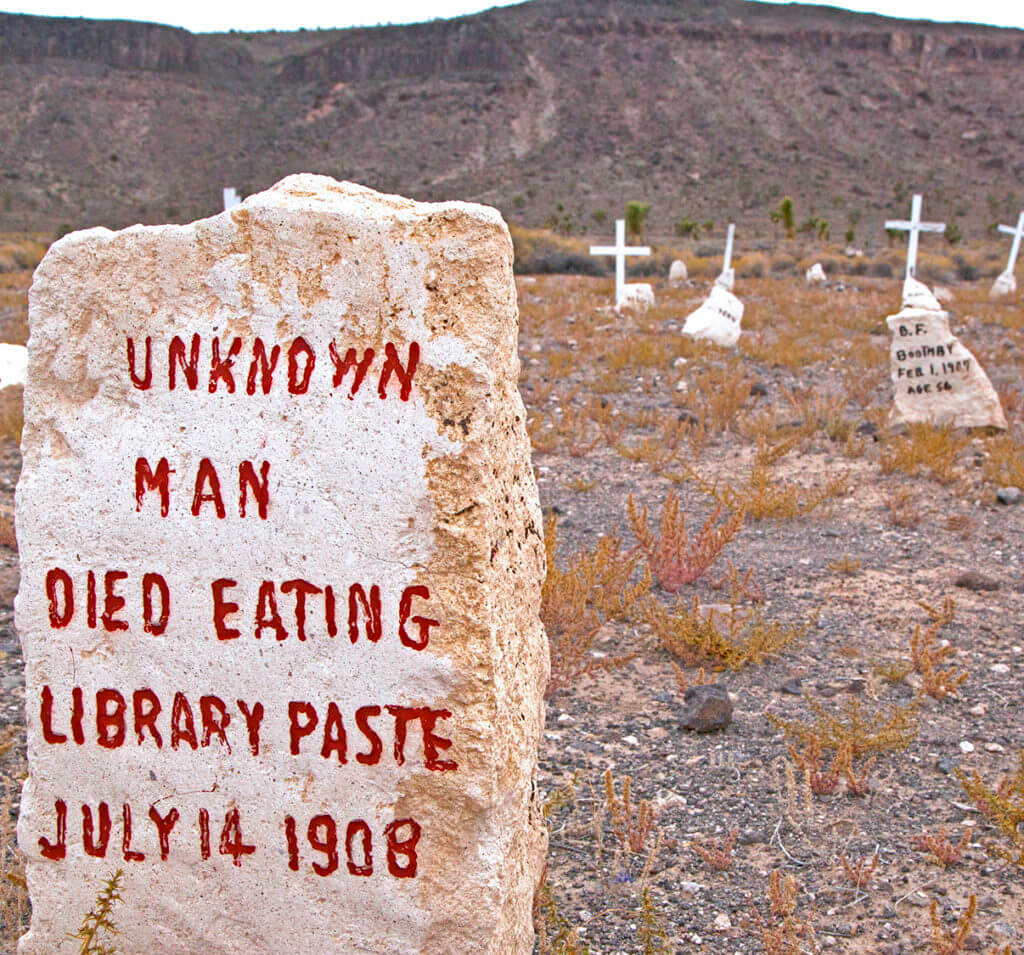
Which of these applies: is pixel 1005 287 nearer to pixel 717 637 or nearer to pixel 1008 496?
pixel 1008 496

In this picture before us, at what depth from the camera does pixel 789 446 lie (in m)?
6.74

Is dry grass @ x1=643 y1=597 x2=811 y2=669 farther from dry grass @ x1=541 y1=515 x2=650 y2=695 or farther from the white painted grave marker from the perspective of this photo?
the white painted grave marker

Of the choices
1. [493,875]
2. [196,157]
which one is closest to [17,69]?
[196,157]

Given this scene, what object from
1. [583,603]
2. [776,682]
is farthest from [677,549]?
[776,682]

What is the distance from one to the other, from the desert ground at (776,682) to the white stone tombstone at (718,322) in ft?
10.9

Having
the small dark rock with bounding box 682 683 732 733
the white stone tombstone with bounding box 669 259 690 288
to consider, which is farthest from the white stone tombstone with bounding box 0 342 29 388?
the white stone tombstone with bounding box 669 259 690 288

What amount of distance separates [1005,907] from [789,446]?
4.29 meters

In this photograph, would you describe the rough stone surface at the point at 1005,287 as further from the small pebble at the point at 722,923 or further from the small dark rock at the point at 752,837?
the small pebble at the point at 722,923

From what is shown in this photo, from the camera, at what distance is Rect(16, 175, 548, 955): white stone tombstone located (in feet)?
7.25

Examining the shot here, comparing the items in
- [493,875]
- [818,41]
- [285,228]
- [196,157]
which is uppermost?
[818,41]

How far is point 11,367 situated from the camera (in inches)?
327

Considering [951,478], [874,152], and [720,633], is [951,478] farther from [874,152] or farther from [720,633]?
[874,152]

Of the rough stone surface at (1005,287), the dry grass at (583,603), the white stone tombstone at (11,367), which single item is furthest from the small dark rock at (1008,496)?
the rough stone surface at (1005,287)

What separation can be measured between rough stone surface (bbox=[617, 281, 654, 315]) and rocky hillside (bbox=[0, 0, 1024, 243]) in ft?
84.9
